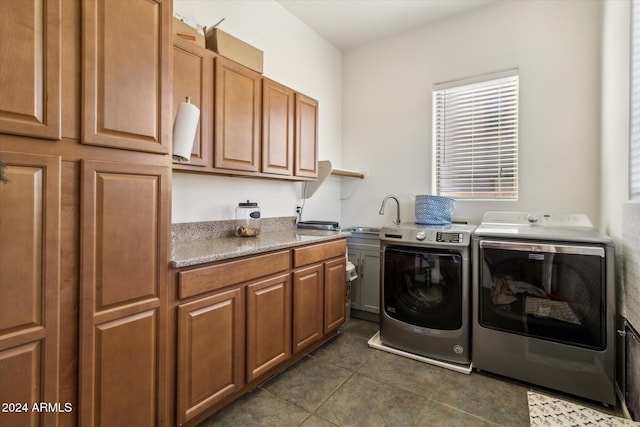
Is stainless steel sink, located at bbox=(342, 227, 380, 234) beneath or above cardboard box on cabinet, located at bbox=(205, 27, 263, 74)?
beneath

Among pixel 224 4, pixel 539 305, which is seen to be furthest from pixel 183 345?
pixel 224 4

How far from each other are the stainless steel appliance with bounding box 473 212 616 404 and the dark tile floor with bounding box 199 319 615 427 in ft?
0.48

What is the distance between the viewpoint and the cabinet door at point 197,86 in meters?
1.78

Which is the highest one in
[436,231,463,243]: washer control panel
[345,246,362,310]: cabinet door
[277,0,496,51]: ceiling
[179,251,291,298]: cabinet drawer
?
[277,0,496,51]: ceiling

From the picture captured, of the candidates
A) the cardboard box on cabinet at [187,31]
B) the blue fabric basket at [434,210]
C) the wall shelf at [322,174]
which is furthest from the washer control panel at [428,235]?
the cardboard box on cabinet at [187,31]

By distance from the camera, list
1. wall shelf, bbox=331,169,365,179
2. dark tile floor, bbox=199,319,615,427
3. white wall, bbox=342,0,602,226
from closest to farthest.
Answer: dark tile floor, bbox=199,319,615,427
white wall, bbox=342,0,602,226
wall shelf, bbox=331,169,365,179

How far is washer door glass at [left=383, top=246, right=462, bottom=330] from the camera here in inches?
90.6

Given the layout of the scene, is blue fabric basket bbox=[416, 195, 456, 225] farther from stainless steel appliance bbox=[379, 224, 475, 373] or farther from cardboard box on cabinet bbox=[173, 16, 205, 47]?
cardboard box on cabinet bbox=[173, 16, 205, 47]

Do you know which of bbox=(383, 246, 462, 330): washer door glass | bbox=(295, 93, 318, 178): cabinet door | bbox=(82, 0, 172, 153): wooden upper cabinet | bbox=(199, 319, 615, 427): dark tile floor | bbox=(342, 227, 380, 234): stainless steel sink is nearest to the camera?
bbox=(82, 0, 172, 153): wooden upper cabinet

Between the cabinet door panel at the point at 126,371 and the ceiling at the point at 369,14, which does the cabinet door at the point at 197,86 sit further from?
the ceiling at the point at 369,14

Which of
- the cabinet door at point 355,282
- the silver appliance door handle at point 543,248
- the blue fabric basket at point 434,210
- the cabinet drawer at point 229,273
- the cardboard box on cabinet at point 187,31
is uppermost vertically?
the cardboard box on cabinet at point 187,31

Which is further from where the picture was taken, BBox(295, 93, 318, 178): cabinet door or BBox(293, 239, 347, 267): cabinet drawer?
BBox(295, 93, 318, 178): cabinet door

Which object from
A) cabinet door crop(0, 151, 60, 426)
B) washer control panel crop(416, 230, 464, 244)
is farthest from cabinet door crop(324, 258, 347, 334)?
cabinet door crop(0, 151, 60, 426)

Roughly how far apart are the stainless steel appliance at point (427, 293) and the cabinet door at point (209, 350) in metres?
1.30
